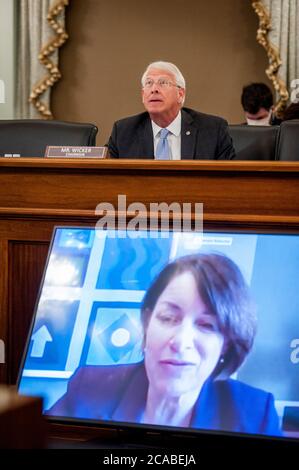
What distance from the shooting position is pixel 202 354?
1.65m

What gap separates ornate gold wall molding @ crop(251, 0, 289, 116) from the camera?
5426 mm

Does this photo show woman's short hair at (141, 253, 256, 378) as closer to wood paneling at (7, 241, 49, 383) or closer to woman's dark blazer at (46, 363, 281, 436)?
woman's dark blazer at (46, 363, 281, 436)

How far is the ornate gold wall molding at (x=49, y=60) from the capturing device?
575 centimetres

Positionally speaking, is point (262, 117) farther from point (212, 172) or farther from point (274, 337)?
point (274, 337)

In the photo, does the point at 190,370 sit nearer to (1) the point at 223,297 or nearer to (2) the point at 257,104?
(1) the point at 223,297

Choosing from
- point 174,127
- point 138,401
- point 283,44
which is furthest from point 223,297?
point 283,44

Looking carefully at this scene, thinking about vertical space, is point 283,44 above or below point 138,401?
above

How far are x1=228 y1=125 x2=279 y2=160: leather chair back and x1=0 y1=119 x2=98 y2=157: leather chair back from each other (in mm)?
636

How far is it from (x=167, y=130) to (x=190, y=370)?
2.03 meters

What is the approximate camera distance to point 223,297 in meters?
1.68

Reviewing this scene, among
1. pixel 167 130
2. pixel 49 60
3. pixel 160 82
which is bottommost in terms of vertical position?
pixel 167 130

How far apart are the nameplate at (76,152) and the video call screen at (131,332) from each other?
0.75 meters

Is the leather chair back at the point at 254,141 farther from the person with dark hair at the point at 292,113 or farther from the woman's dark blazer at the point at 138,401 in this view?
the woman's dark blazer at the point at 138,401
